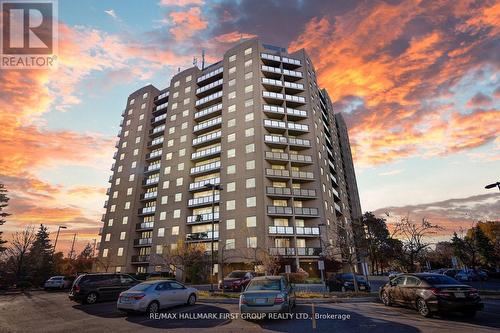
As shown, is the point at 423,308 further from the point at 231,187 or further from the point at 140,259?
the point at 140,259

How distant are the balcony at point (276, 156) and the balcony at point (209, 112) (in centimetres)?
1540

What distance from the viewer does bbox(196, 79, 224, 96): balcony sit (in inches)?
2185

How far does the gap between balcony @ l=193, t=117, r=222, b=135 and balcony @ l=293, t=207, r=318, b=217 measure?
22.3m

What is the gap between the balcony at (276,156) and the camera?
4372cm

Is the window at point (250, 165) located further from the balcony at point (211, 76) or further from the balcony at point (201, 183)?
the balcony at point (211, 76)

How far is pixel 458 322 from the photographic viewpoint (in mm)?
9453

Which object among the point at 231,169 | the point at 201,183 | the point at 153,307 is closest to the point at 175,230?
the point at 201,183

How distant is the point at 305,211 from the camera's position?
1652 inches

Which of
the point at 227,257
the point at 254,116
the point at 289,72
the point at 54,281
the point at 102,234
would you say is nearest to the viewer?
the point at 54,281

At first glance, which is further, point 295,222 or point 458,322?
point 295,222

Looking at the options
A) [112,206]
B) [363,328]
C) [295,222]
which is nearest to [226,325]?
[363,328]

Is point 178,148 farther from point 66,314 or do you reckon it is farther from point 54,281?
point 66,314

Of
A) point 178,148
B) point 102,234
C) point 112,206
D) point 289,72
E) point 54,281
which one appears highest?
point 289,72

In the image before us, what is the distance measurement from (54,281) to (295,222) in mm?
31514
